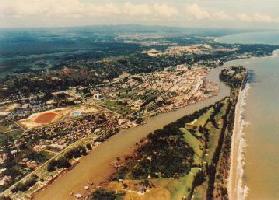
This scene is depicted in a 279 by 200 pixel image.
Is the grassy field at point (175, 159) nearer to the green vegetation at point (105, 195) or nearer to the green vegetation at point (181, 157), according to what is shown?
the green vegetation at point (181, 157)

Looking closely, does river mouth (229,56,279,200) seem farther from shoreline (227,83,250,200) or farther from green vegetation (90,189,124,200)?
green vegetation (90,189,124,200)

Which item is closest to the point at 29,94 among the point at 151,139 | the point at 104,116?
the point at 104,116

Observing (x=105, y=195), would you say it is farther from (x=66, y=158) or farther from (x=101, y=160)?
(x=66, y=158)

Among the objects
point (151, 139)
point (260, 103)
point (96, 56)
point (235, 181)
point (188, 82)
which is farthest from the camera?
point (96, 56)

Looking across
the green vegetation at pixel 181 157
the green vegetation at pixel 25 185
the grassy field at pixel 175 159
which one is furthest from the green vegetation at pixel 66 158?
the grassy field at pixel 175 159

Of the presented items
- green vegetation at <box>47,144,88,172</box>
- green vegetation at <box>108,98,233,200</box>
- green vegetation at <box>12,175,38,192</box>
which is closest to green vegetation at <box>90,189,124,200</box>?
green vegetation at <box>108,98,233,200</box>

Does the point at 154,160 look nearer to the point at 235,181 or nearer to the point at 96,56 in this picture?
the point at 235,181

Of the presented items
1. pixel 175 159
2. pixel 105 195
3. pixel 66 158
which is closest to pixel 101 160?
pixel 66 158
